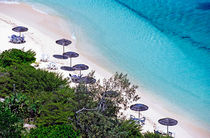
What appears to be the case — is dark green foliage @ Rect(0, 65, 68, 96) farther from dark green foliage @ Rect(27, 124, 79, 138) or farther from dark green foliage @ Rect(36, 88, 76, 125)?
dark green foliage @ Rect(27, 124, 79, 138)

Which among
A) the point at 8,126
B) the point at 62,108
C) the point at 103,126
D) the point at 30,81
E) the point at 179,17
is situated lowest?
the point at 8,126

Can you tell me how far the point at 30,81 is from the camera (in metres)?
25.1

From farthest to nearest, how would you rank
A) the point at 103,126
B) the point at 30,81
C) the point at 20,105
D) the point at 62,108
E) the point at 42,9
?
1. the point at 42,9
2. the point at 30,81
3. the point at 20,105
4. the point at 62,108
5. the point at 103,126

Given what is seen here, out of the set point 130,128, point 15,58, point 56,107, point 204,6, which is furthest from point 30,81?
point 204,6

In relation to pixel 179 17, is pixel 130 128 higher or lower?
lower

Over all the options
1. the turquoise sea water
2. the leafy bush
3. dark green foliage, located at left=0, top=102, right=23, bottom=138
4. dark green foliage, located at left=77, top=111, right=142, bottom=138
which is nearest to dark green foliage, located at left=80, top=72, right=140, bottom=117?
dark green foliage, located at left=77, top=111, right=142, bottom=138

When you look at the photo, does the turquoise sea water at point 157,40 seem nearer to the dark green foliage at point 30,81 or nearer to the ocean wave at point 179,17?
the ocean wave at point 179,17

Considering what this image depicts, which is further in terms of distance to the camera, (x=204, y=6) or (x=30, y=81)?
(x=204, y=6)

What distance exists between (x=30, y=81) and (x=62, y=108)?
383 centimetres

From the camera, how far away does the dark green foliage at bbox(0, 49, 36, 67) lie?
29139 millimetres

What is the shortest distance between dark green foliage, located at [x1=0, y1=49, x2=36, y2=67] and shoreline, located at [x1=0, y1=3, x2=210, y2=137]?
244cm

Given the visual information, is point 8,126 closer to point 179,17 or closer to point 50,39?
point 50,39

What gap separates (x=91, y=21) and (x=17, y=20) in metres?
7.52

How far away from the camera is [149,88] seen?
31.5 metres
